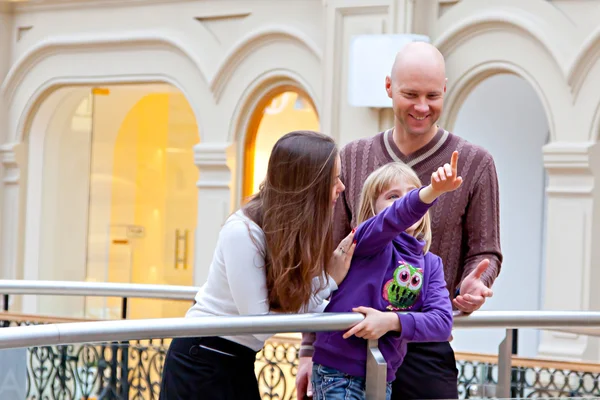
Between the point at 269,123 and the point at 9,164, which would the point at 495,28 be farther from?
the point at 9,164

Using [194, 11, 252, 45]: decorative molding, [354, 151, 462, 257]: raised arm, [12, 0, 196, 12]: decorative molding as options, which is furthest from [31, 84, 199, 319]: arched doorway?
[354, 151, 462, 257]: raised arm

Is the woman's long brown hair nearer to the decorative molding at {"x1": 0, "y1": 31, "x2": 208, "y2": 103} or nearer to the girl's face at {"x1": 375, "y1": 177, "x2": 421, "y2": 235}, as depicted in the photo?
the girl's face at {"x1": 375, "y1": 177, "x2": 421, "y2": 235}

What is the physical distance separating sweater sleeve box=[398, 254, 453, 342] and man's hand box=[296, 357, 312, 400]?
36 centimetres

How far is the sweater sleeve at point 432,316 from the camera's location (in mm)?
2984

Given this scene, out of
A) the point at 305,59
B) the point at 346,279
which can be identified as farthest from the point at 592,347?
the point at 346,279

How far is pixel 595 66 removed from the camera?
8727 millimetres

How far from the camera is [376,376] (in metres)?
2.96

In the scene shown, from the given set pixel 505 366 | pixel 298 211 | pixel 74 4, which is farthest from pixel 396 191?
pixel 74 4

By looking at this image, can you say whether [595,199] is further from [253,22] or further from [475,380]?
[253,22]

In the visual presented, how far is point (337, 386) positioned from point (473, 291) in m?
0.53

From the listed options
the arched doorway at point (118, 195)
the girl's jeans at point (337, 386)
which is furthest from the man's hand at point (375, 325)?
the arched doorway at point (118, 195)

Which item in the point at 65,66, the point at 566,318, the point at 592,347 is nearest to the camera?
the point at 566,318

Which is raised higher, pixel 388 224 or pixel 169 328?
pixel 388 224

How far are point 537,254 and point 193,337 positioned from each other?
8299mm
